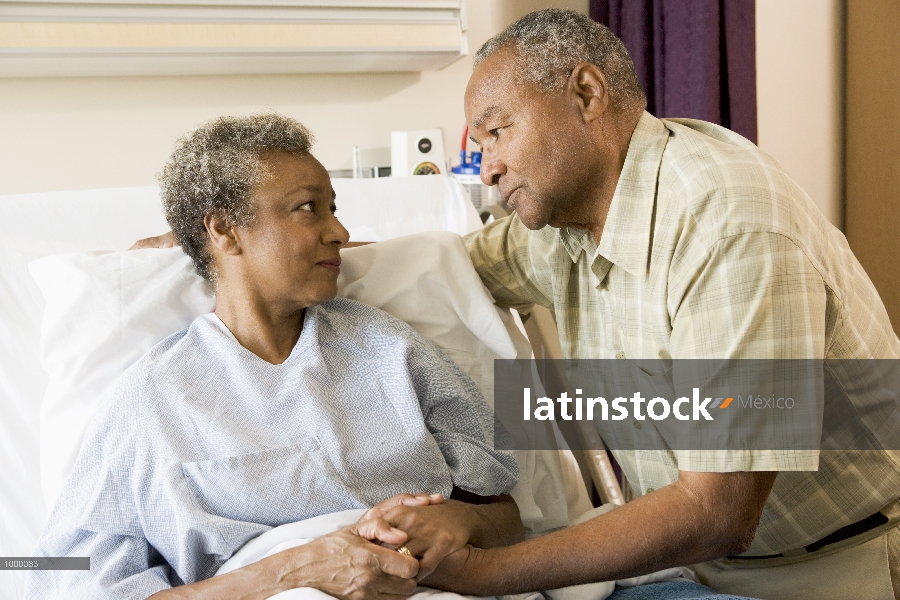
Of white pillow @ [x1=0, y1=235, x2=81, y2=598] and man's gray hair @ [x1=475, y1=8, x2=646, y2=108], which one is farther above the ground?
man's gray hair @ [x1=475, y1=8, x2=646, y2=108]

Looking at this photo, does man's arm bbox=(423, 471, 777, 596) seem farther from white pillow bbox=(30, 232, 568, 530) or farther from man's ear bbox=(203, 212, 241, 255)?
man's ear bbox=(203, 212, 241, 255)

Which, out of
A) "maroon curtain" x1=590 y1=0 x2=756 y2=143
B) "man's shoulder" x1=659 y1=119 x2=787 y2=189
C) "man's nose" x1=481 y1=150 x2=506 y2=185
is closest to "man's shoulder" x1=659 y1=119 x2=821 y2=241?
"man's shoulder" x1=659 y1=119 x2=787 y2=189

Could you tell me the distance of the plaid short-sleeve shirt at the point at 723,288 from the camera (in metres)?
1.12

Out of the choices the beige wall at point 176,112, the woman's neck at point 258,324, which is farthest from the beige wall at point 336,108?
the woman's neck at point 258,324

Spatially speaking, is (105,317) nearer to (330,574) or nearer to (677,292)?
(330,574)

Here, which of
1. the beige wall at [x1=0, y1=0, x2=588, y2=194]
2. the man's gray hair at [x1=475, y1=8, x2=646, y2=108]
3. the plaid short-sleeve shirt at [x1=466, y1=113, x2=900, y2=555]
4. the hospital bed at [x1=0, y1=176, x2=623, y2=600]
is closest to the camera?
the plaid short-sleeve shirt at [x1=466, y1=113, x2=900, y2=555]

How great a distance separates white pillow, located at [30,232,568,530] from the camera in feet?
4.70

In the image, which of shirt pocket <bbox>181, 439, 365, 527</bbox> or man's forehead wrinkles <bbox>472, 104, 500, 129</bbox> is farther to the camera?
man's forehead wrinkles <bbox>472, 104, 500, 129</bbox>

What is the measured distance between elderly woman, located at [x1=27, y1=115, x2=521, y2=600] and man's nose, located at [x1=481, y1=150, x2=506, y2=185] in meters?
0.26

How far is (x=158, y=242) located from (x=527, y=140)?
752 mm

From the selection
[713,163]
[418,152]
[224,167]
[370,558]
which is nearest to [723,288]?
[713,163]

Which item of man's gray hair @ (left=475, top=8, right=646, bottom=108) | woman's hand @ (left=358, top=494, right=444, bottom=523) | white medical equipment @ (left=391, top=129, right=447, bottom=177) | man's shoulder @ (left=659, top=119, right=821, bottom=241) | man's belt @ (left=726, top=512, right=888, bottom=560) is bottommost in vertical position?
man's belt @ (left=726, top=512, right=888, bottom=560)

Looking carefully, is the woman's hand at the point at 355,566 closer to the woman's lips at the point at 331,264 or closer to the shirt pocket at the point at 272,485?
the shirt pocket at the point at 272,485

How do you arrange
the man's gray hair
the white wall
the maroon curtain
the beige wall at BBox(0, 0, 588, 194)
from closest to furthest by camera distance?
the man's gray hair < the beige wall at BBox(0, 0, 588, 194) < the maroon curtain < the white wall
